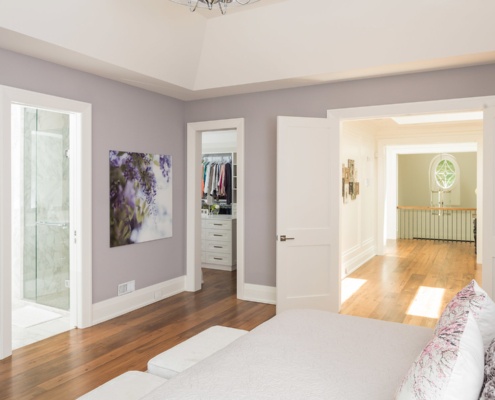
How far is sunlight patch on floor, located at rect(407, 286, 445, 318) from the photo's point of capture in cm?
451

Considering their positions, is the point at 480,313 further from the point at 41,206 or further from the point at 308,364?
the point at 41,206

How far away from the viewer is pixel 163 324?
414cm

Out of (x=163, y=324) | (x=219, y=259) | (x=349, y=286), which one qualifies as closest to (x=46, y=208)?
(x=163, y=324)

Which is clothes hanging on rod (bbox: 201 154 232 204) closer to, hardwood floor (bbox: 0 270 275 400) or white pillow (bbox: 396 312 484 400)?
hardwood floor (bbox: 0 270 275 400)

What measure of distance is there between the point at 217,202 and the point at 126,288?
3679 millimetres

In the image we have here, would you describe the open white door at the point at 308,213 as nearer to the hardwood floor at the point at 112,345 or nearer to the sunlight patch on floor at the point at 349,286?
the hardwood floor at the point at 112,345

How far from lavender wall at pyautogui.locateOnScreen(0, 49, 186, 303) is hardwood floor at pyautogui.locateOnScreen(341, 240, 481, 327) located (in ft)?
7.39

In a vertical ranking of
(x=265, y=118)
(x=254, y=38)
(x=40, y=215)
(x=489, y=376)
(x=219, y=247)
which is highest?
(x=254, y=38)

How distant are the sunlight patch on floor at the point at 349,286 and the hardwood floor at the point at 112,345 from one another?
110cm

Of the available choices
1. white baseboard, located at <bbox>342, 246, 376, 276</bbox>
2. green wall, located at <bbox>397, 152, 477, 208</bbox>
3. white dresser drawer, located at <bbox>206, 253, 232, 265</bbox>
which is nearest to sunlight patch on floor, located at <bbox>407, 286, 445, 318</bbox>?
white baseboard, located at <bbox>342, 246, 376, 276</bbox>

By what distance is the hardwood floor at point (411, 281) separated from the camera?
4602mm

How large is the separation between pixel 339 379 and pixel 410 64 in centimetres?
312

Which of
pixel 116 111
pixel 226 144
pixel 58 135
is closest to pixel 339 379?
pixel 116 111

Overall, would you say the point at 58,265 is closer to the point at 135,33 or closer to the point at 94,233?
the point at 94,233
